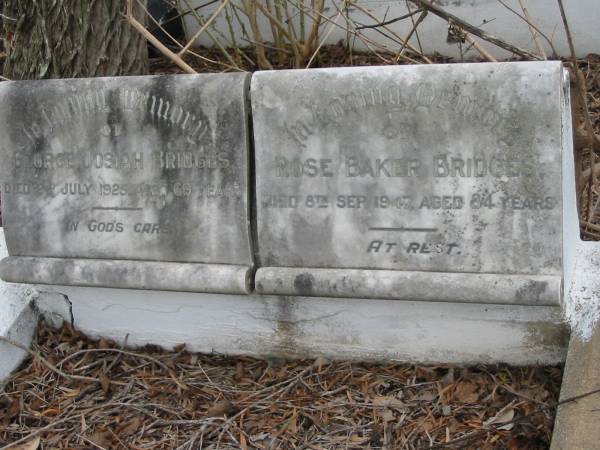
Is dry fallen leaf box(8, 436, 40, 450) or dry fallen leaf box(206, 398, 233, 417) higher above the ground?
dry fallen leaf box(206, 398, 233, 417)

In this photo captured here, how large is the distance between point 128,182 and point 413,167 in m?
1.15

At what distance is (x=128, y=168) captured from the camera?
3.48 m

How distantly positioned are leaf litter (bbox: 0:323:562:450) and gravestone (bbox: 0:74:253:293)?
0.37m

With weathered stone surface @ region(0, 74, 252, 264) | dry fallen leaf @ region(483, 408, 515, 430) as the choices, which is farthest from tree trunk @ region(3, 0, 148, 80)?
dry fallen leaf @ region(483, 408, 515, 430)

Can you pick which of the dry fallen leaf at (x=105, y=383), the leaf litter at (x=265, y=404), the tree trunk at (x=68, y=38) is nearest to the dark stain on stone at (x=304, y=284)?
the leaf litter at (x=265, y=404)

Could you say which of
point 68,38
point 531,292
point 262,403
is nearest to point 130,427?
point 262,403

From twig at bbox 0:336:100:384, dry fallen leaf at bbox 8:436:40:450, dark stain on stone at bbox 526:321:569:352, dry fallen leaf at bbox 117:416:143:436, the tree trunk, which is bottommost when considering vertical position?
dry fallen leaf at bbox 8:436:40:450

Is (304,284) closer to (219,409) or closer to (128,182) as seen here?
(219,409)

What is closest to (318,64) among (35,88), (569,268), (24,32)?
(24,32)

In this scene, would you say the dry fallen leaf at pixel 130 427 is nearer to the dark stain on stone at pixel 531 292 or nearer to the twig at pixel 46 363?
the twig at pixel 46 363

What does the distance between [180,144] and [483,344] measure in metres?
1.39

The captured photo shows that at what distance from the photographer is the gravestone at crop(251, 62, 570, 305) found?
3.01m

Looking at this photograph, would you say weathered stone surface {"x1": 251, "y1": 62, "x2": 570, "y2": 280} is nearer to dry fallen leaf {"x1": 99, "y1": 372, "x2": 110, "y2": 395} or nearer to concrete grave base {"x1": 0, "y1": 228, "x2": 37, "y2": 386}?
dry fallen leaf {"x1": 99, "y1": 372, "x2": 110, "y2": 395}

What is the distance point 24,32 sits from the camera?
171 inches
